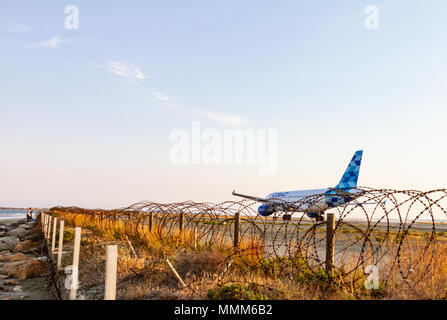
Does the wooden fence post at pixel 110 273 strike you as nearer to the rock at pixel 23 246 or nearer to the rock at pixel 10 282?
the rock at pixel 10 282

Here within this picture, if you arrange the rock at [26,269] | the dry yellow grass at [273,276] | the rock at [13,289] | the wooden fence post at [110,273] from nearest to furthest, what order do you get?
the wooden fence post at [110,273], the dry yellow grass at [273,276], the rock at [13,289], the rock at [26,269]

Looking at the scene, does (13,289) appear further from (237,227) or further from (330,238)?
(330,238)

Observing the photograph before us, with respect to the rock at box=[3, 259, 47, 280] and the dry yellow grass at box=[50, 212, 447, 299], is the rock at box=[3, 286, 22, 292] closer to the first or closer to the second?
the rock at box=[3, 259, 47, 280]

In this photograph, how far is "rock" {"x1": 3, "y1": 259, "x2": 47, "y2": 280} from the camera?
1126 centimetres

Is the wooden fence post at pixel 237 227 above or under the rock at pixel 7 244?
above

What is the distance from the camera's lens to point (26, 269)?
1140 cm

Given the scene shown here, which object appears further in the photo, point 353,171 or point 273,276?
point 353,171

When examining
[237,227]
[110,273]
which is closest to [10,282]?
[237,227]

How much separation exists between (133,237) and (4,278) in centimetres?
465

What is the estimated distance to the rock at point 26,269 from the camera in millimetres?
11258

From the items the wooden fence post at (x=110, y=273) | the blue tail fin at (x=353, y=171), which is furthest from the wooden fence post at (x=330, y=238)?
the blue tail fin at (x=353, y=171)

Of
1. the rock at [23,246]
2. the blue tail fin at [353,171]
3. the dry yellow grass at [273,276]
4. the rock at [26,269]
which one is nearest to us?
the dry yellow grass at [273,276]
